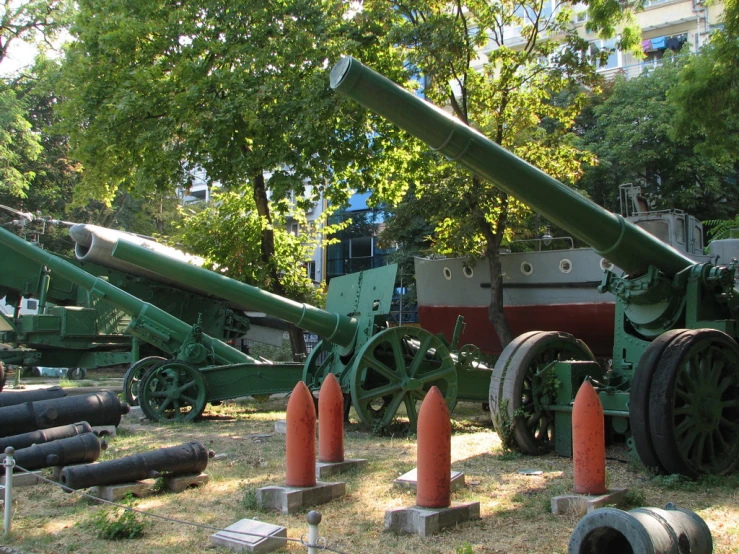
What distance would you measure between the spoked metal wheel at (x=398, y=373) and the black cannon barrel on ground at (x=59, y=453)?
3.42m

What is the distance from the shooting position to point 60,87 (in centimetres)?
1650

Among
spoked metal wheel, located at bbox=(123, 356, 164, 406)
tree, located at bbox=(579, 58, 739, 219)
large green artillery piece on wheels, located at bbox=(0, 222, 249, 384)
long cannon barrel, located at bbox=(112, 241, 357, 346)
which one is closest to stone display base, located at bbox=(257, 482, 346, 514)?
long cannon barrel, located at bbox=(112, 241, 357, 346)

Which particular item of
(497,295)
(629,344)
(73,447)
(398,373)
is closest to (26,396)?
(73,447)

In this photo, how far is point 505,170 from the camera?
20.0 feet

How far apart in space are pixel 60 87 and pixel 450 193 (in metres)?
8.94

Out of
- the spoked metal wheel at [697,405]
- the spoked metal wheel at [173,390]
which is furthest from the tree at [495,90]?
the spoked metal wheel at [697,405]

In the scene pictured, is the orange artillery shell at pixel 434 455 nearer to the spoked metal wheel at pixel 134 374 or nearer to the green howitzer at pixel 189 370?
the green howitzer at pixel 189 370

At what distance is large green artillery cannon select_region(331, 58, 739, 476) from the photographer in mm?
5867

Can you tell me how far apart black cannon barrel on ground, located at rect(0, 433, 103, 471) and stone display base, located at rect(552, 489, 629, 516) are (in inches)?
161

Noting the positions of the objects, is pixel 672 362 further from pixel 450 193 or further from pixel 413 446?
pixel 450 193

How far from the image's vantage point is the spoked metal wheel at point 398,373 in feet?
31.2

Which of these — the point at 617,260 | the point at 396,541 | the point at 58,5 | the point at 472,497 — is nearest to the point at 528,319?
the point at 617,260

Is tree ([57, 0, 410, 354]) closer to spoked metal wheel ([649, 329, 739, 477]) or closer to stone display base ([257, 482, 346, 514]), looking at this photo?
spoked metal wheel ([649, 329, 739, 477])

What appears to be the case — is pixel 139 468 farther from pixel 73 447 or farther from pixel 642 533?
pixel 642 533
